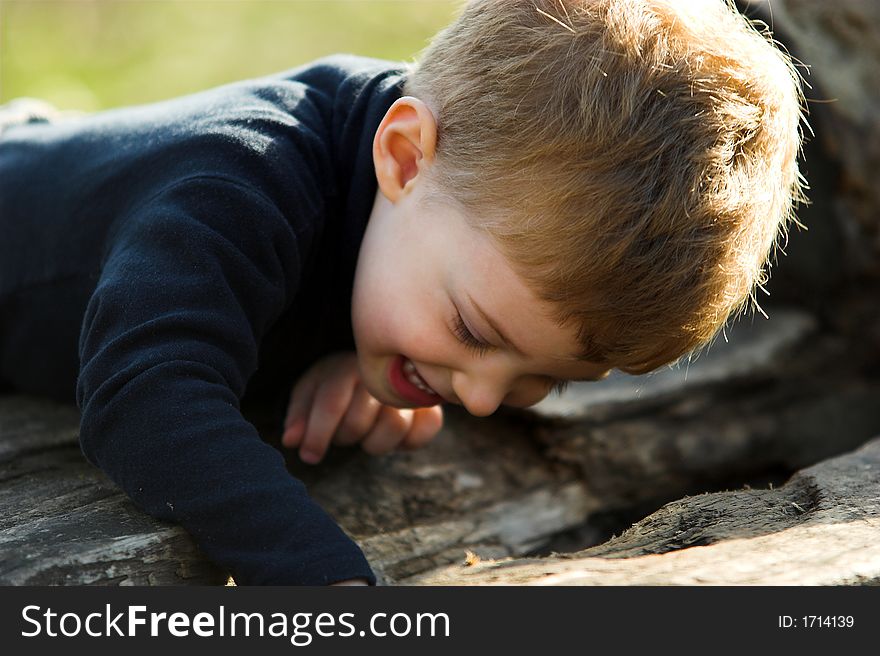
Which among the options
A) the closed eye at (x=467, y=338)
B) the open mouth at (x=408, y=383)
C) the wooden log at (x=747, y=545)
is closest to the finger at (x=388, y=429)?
the open mouth at (x=408, y=383)

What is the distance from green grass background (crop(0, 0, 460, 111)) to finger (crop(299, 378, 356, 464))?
106 inches

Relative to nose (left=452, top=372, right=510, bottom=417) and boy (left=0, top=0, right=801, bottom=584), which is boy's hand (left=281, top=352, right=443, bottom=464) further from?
nose (left=452, top=372, right=510, bottom=417)

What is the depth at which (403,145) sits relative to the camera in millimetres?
1619

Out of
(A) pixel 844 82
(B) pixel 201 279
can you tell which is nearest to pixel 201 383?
(B) pixel 201 279

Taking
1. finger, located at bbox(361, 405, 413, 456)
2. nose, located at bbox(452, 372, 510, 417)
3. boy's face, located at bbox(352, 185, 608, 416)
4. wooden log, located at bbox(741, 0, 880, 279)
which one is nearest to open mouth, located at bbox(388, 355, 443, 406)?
boy's face, located at bbox(352, 185, 608, 416)

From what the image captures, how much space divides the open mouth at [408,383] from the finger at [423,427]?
0.27m

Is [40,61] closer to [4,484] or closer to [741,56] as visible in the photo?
[4,484]

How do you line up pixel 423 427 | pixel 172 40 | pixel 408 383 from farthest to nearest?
pixel 172 40
pixel 423 427
pixel 408 383

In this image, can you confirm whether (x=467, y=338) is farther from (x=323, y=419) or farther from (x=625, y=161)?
(x=323, y=419)

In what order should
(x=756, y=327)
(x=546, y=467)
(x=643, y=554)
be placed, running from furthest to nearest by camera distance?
(x=756, y=327), (x=546, y=467), (x=643, y=554)

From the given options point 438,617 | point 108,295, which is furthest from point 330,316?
point 438,617

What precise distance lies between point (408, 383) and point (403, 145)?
1.32 feet

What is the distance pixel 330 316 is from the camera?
73.1 inches

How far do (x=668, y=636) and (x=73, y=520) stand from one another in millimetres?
848
